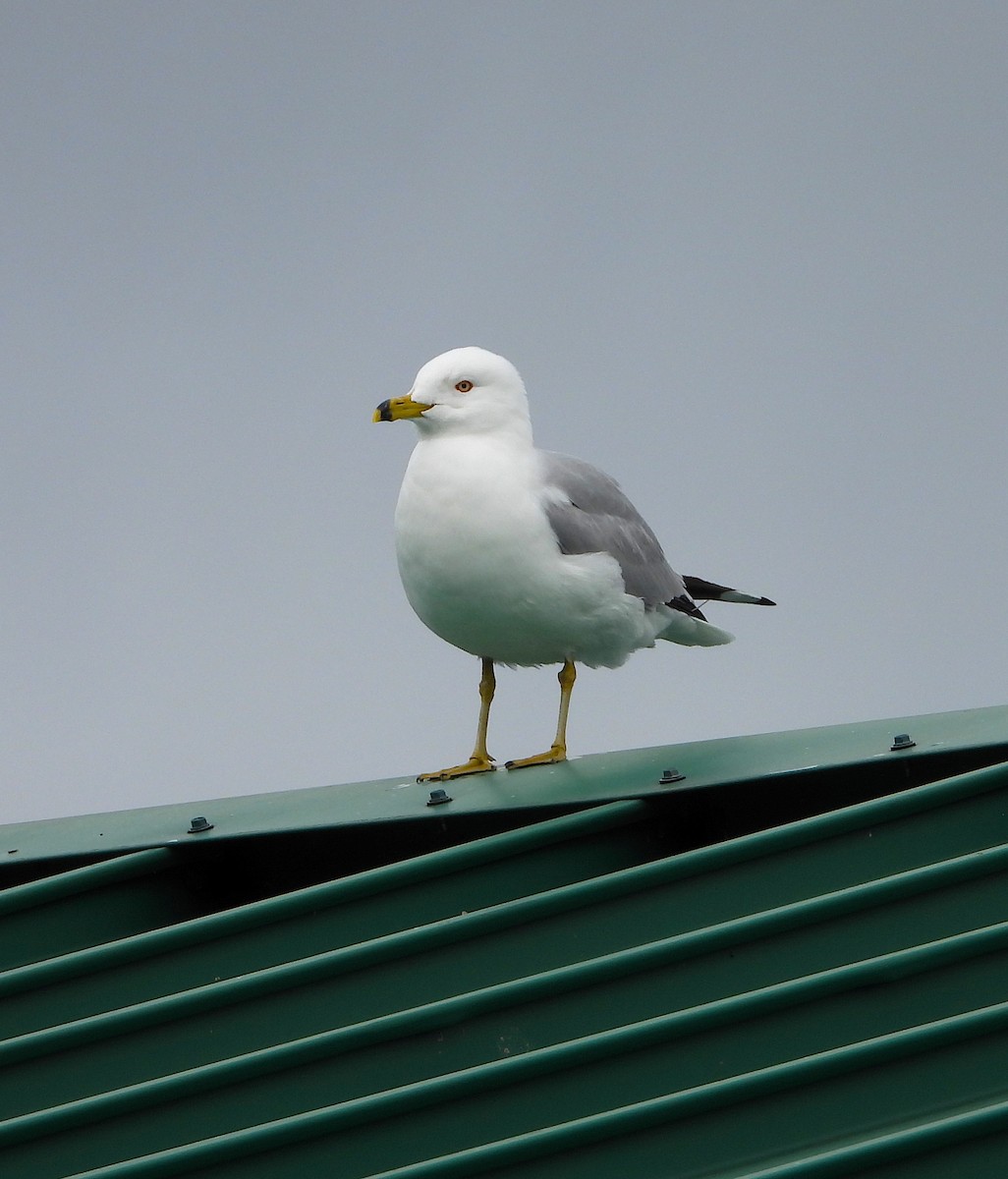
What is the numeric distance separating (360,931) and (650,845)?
785 mm

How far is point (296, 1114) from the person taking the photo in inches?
157

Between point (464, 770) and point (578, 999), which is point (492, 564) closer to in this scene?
point (464, 770)

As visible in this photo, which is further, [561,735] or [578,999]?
[561,735]

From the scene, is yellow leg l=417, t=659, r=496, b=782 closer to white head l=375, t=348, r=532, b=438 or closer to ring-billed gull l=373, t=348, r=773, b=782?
ring-billed gull l=373, t=348, r=773, b=782

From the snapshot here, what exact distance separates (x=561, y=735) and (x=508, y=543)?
2.73 feet

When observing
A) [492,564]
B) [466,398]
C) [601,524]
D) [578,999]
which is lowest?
[578,999]

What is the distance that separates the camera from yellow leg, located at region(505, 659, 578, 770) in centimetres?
602

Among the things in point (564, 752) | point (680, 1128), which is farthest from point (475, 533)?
point (680, 1128)

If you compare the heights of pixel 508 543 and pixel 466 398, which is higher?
pixel 466 398

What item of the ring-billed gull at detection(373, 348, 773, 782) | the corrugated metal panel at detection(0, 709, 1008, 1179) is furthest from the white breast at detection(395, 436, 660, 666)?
the corrugated metal panel at detection(0, 709, 1008, 1179)

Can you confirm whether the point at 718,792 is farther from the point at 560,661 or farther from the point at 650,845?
the point at 560,661

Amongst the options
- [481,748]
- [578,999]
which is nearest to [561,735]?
[481,748]

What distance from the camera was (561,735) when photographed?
6637mm

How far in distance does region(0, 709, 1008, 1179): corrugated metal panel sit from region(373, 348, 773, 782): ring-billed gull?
1.27m
